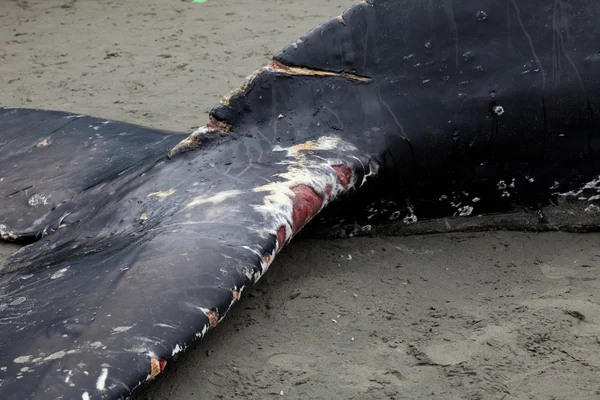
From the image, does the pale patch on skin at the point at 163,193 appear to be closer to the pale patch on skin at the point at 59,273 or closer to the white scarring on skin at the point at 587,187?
the pale patch on skin at the point at 59,273

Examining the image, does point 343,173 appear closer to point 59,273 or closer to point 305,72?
point 305,72

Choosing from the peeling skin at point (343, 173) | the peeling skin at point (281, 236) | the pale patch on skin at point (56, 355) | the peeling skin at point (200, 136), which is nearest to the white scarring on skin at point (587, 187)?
the peeling skin at point (343, 173)

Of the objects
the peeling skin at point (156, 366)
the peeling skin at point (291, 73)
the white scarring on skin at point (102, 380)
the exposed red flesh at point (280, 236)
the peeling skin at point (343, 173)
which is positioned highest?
the peeling skin at point (291, 73)

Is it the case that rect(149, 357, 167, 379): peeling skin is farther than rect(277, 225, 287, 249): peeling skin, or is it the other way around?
rect(277, 225, 287, 249): peeling skin

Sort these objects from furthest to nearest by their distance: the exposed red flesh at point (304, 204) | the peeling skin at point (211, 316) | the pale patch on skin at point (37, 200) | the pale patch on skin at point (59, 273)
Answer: the pale patch on skin at point (37, 200) < the exposed red flesh at point (304, 204) < the pale patch on skin at point (59, 273) < the peeling skin at point (211, 316)

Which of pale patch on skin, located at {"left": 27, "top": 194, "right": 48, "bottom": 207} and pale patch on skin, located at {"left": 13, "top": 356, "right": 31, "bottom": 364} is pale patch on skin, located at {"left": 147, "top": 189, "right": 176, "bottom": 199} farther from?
pale patch on skin, located at {"left": 13, "top": 356, "right": 31, "bottom": 364}

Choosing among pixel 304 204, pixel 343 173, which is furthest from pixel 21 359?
pixel 343 173

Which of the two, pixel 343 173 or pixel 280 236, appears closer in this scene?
pixel 280 236

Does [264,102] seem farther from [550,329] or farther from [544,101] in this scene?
[550,329]

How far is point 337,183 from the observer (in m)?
3.30

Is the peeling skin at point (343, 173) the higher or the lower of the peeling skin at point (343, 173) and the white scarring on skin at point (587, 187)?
the higher

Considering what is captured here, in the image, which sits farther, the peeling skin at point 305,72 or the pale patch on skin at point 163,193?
the peeling skin at point 305,72

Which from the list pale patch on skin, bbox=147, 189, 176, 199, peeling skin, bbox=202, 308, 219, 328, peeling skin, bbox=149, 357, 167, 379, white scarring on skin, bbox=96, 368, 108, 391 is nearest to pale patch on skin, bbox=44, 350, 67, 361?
white scarring on skin, bbox=96, 368, 108, 391

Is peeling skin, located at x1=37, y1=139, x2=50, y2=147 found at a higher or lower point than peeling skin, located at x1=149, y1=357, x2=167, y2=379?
higher
